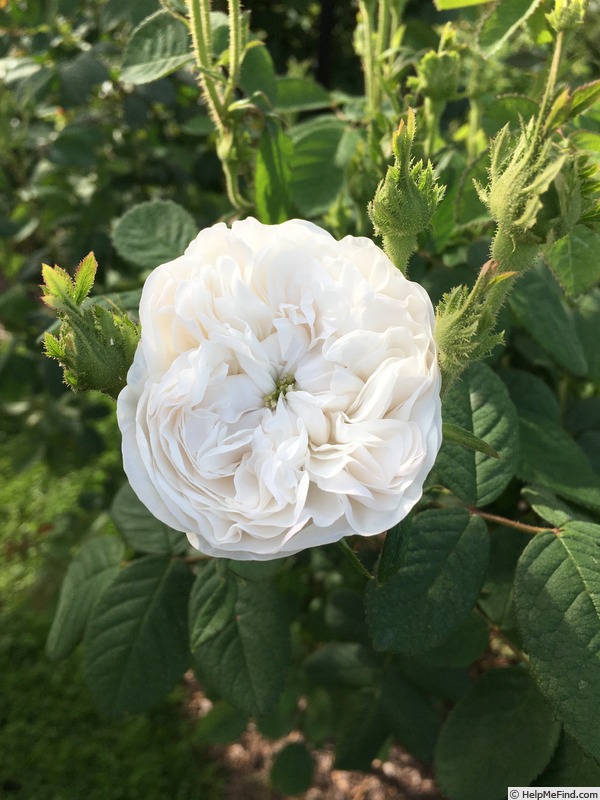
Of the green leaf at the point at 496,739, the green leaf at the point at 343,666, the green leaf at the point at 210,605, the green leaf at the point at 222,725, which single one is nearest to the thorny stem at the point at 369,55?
the green leaf at the point at 210,605

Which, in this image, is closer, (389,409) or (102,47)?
(389,409)

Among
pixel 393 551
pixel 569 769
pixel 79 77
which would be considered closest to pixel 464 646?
pixel 569 769

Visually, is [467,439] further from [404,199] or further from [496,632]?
[496,632]

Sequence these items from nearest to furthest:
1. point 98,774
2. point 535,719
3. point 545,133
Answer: point 545,133 → point 535,719 → point 98,774

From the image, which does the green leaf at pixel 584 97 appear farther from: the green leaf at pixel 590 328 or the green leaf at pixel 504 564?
the green leaf at pixel 590 328

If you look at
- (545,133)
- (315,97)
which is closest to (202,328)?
(545,133)

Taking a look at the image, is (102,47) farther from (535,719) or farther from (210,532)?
(535,719)

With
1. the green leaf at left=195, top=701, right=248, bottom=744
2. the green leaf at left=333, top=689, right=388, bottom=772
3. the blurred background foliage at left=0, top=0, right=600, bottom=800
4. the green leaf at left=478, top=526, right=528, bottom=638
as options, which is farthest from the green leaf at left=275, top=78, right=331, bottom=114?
the green leaf at left=195, top=701, right=248, bottom=744
